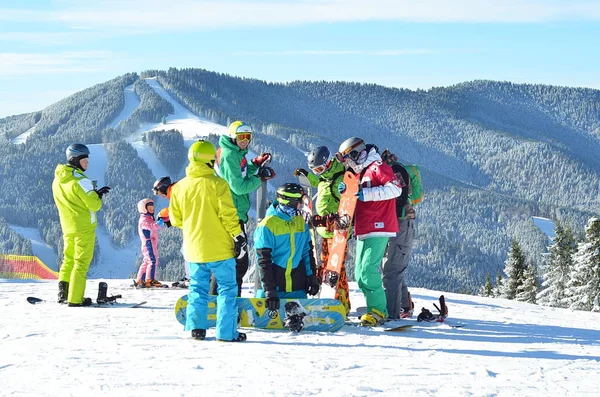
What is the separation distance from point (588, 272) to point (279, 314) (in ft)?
83.4

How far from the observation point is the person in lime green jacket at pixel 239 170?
316 inches

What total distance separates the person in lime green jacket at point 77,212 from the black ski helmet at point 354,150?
122 inches

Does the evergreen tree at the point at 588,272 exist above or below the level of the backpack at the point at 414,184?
below

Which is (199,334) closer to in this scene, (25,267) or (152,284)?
(152,284)

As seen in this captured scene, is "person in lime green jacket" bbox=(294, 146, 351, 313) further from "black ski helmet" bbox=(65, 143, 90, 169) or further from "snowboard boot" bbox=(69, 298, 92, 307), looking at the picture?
"snowboard boot" bbox=(69, 298, 92, 307)

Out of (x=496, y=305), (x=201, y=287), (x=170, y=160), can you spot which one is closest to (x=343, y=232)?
(x=201, y=287)

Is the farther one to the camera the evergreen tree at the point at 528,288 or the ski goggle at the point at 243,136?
the evergreen tree at the point at 528,288

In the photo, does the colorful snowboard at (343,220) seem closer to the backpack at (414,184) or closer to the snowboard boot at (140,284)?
the backpack at (414,184)

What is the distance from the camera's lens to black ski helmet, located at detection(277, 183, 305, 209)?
7590mm

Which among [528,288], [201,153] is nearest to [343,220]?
[201,153]

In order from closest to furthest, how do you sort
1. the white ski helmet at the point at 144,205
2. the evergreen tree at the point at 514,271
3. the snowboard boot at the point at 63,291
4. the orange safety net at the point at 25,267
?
the snowboard boot at the point at 63,291 → the white ski helmet at the point at 144,205 → the orange safety net at the point at 25,267 → the evergreen tree at the point at 514,271

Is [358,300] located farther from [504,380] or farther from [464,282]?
[464,282]

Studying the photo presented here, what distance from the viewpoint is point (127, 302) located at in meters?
9.95

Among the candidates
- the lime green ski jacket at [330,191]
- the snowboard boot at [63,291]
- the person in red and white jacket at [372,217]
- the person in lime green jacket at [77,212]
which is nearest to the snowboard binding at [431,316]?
the person in red and white jacket at [372,217]
